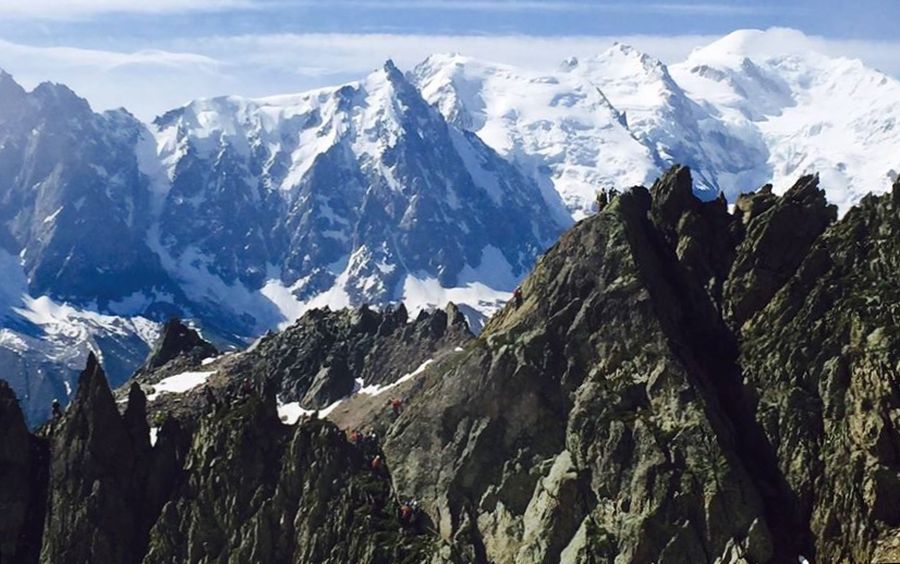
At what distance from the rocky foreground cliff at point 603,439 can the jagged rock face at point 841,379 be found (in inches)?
10.1

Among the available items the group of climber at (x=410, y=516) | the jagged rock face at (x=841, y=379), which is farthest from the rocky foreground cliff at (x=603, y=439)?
the group of climber at (x=410, y=516)

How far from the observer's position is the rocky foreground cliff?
150 metres

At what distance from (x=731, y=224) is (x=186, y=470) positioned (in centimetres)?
8038

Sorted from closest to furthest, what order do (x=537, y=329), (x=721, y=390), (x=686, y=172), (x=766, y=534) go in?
(x=766, y=534) → (x=721, y=390) → (x=537, y=329) → (x=686, y=172)

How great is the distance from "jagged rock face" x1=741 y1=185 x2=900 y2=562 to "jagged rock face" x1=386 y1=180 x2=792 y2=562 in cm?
353

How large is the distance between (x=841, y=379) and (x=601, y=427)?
2711 centimetres

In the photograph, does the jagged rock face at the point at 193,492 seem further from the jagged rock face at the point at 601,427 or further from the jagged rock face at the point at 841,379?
the jagged rock face at the point at 841,379

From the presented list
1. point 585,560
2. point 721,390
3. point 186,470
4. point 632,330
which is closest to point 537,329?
point 632,330

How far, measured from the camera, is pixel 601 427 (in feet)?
531

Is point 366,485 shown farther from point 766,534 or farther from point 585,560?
point 766,534

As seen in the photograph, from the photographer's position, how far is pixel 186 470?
193 metres

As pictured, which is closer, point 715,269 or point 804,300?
point 804,300

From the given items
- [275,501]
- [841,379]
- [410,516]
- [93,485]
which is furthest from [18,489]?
[841,379]

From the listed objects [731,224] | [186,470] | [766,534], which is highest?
[731,224]
